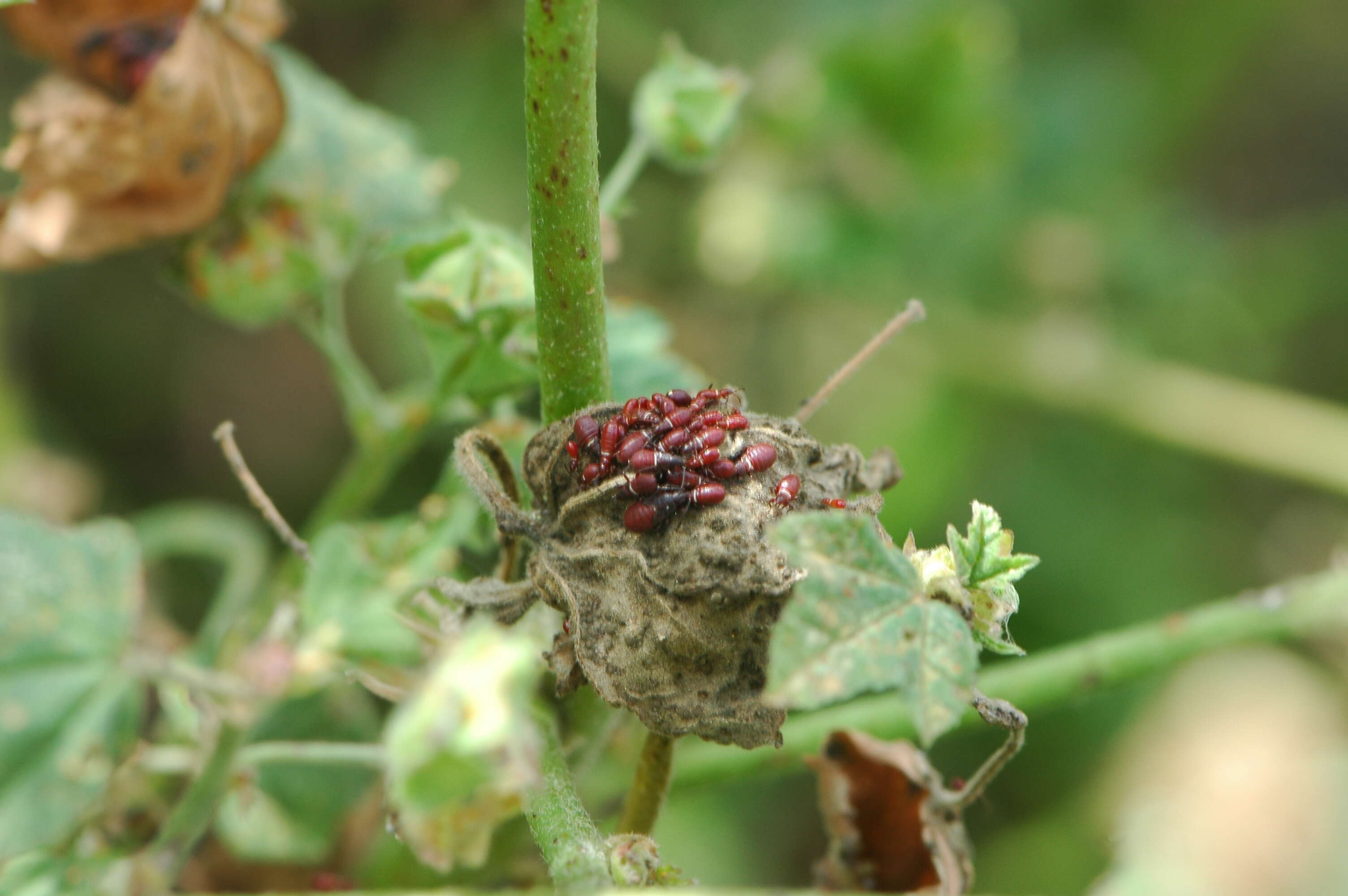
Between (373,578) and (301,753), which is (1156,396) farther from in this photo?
(301,753)

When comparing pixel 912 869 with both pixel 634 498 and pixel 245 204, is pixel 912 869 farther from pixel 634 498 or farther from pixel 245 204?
pixel 245 204

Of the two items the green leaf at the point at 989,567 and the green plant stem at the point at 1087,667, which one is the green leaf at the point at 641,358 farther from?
the green leaf at the point at 989,567

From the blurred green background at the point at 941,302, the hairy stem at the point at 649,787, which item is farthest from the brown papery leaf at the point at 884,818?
the blurred green background at the point at 941,302

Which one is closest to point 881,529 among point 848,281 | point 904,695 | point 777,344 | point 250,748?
point 904,695

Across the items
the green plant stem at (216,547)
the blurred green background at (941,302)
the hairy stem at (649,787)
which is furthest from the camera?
the blurred green background at (941,302)

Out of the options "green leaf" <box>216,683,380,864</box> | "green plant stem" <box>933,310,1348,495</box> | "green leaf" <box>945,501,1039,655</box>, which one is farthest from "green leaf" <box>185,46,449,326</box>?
"green plant stem" <box>933,310,1348,495</box>
